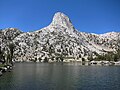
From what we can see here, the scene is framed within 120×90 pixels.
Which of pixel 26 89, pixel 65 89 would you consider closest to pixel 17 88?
pixel 26 89

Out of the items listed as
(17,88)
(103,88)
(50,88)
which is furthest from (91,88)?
(17,88)

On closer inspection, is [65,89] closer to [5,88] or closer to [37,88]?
[37,88]

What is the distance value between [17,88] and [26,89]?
4.34 metres

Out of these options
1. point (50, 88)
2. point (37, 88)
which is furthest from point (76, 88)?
point (37, 88)

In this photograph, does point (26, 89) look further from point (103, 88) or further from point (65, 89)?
point (103, 88)

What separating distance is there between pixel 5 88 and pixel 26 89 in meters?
8.57

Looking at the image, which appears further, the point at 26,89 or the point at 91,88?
the point at 91,88

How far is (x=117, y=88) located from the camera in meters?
78.5

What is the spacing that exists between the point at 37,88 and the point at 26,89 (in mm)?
4747

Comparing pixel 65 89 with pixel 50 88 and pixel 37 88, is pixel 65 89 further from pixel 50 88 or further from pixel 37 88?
pixel 37 88

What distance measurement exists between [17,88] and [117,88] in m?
38.3

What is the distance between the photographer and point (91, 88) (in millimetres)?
77875

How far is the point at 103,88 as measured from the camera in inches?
3088

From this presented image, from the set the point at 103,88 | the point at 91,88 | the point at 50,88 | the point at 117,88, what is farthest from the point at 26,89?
the point at 117,88
